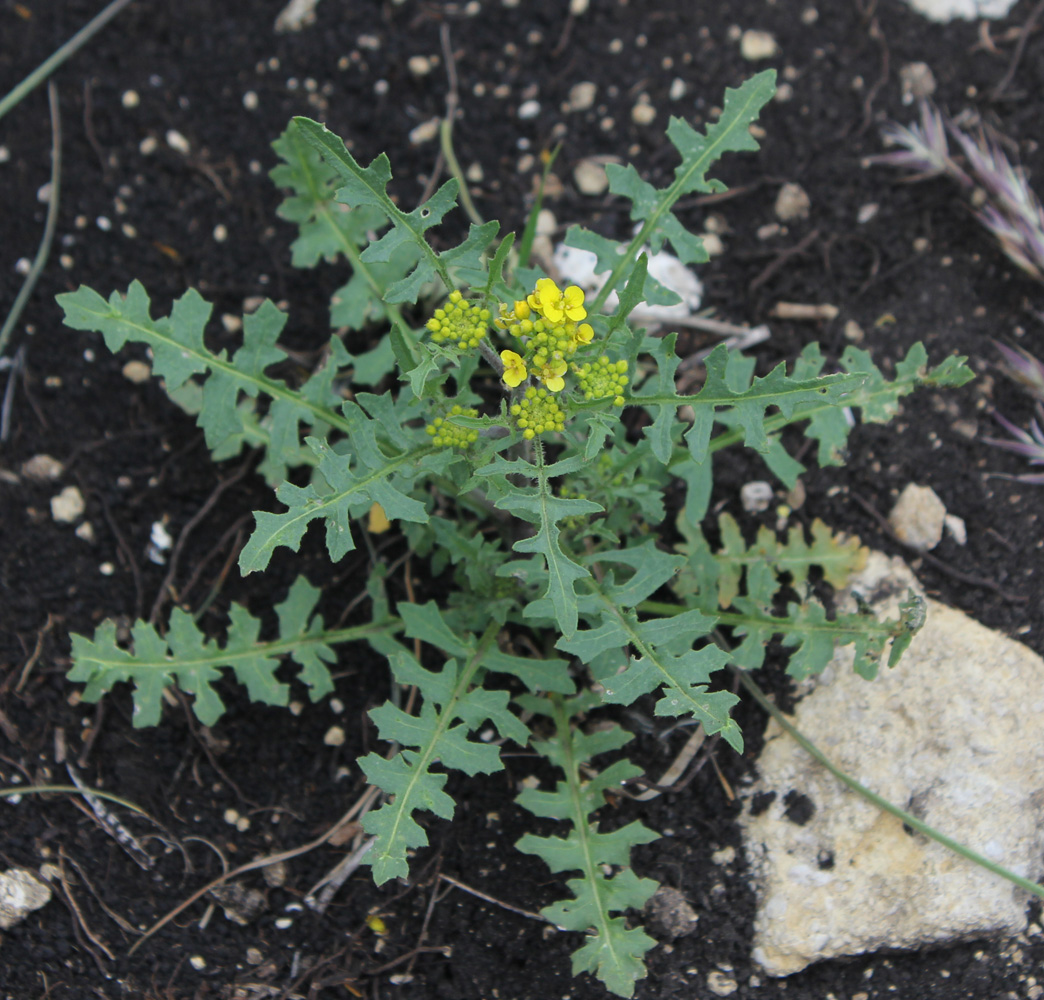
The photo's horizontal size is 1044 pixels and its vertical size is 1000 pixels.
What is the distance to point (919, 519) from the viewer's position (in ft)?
10.1

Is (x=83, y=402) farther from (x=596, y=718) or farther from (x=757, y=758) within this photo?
(x=757, y=758)

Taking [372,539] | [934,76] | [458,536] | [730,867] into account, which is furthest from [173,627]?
[934,76]

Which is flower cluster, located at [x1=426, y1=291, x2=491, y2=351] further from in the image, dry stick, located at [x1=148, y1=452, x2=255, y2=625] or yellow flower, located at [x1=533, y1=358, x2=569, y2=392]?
dry stick, located at [x1=148, y1=452, x2=255, y2=625]

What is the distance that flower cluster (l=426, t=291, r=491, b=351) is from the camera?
6.76 feet

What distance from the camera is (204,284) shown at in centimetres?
332

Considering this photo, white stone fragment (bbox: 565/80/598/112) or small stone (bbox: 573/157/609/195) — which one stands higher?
white stone fragment (bbox: 565/80/598/112)

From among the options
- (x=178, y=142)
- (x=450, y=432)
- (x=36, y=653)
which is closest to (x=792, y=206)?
(x=450, y=432)

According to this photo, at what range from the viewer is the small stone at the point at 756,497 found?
3.13 m

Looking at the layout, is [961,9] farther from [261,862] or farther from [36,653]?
[36,653]

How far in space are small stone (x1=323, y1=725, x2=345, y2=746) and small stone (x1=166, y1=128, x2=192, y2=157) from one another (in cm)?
222

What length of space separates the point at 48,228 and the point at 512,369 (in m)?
2.26

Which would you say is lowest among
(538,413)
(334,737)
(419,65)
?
(334,737)

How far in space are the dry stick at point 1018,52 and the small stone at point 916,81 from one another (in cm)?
24

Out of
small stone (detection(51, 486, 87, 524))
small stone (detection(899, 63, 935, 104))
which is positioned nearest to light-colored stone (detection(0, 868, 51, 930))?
small stone (detection(51, 486, 87, 524))
